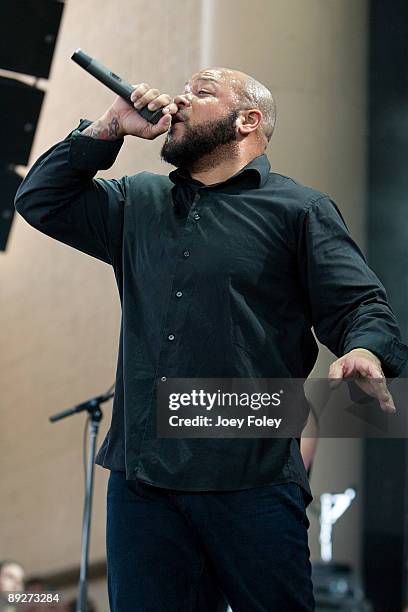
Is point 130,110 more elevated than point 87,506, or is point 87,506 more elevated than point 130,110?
point 130,110

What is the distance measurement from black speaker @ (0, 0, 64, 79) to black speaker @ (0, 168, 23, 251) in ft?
1.51

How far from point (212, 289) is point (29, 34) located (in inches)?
116

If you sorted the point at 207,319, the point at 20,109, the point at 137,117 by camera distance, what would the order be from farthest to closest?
1. the point at 20,109
2. the point at 137,117
3. the point at 207,319

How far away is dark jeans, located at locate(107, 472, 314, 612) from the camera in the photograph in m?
1.59

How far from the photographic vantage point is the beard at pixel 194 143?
6.23 ft

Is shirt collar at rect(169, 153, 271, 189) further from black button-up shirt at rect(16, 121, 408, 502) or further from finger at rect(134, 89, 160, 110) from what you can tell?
finger at rect(134, 89, 160, 110)

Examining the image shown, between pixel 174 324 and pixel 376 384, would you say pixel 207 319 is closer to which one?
pixel 174 324

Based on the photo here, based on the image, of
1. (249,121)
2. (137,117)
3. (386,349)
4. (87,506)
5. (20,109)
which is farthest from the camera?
(20,109)

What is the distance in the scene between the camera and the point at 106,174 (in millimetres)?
5664

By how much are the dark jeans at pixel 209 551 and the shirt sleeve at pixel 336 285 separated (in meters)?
0.29

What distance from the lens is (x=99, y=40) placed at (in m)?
6.10

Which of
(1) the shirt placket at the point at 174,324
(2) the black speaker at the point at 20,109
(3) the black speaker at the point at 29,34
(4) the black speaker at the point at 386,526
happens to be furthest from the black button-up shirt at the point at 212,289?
(4) the black speaker at the point at 386,526

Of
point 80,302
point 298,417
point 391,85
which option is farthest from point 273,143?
point 298,417

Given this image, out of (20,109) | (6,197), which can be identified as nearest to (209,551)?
(20,109)
